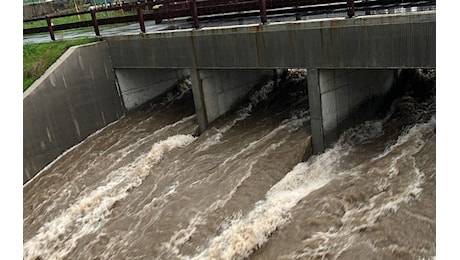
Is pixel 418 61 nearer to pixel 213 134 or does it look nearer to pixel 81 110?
pixel 213 134

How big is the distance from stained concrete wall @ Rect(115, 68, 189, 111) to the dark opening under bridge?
3 centimetres

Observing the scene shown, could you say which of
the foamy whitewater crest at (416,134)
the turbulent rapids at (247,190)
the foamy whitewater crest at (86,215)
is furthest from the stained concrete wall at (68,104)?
the foamy whitewater crest at (416,134)

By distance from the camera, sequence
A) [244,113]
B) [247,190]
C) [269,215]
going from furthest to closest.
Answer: [244,113]
[247,190]
[269,215]

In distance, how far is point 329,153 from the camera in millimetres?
9141

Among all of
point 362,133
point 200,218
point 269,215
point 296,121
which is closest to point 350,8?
point 362,133

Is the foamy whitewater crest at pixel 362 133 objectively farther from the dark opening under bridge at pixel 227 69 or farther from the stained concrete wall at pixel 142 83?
the stained concrete wall at pixel 142 83

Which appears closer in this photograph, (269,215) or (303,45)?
(269,215)

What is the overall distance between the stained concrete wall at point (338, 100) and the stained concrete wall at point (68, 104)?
259 inches

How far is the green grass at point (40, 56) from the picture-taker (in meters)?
11.9

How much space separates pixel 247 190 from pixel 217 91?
4172 mm

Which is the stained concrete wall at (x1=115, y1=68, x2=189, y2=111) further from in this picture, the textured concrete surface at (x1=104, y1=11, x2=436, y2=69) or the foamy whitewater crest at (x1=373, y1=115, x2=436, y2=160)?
the foamy whitewater crest at (x1=373, y1=115, x2=436, y2=160)

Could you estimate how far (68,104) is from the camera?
11.8m

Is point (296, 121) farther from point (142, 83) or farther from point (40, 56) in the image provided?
point (40, 56)

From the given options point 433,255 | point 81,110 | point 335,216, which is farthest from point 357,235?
point 81,110
